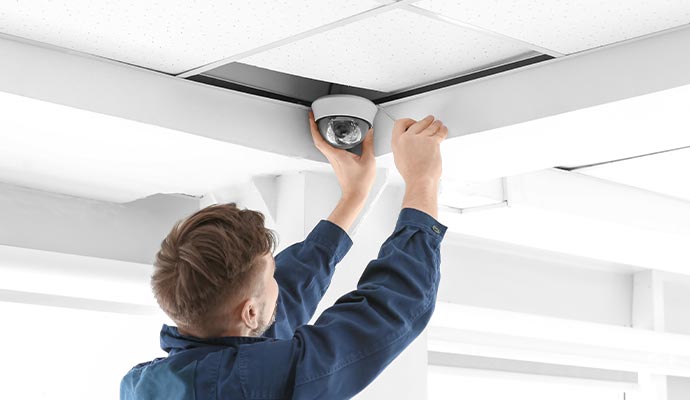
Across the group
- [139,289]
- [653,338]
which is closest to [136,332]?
[139,289]

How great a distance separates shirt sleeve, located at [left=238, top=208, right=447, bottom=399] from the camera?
171 centimetres

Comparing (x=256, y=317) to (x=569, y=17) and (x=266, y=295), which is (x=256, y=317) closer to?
(x=266, y=295)

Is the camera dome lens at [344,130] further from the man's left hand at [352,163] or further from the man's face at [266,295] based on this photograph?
the man's face at [266,295]

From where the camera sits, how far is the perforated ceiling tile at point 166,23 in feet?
6.52

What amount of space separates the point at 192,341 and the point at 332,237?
1.84 feet

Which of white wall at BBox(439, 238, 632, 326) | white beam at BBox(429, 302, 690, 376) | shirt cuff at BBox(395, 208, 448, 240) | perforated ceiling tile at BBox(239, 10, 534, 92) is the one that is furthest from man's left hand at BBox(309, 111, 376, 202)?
white wall at BBox(439, 238, 632, 326)

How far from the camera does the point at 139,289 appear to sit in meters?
3.02

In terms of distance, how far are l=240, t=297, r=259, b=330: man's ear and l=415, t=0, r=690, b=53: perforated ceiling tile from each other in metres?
0.64

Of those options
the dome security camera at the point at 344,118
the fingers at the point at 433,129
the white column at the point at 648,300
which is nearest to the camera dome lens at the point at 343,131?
the dome security camera at the point at 344,118

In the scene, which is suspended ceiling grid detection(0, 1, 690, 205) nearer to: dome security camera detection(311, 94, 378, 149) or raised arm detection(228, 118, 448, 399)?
dome security camera detection(311, 94, 378, 149)

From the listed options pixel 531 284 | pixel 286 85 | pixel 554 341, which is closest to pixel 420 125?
pixel 286 85

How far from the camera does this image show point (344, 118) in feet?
8.21

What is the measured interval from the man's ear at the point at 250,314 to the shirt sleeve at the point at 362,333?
52 mm

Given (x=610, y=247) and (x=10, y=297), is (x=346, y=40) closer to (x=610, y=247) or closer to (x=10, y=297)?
(x=10, y=297)
